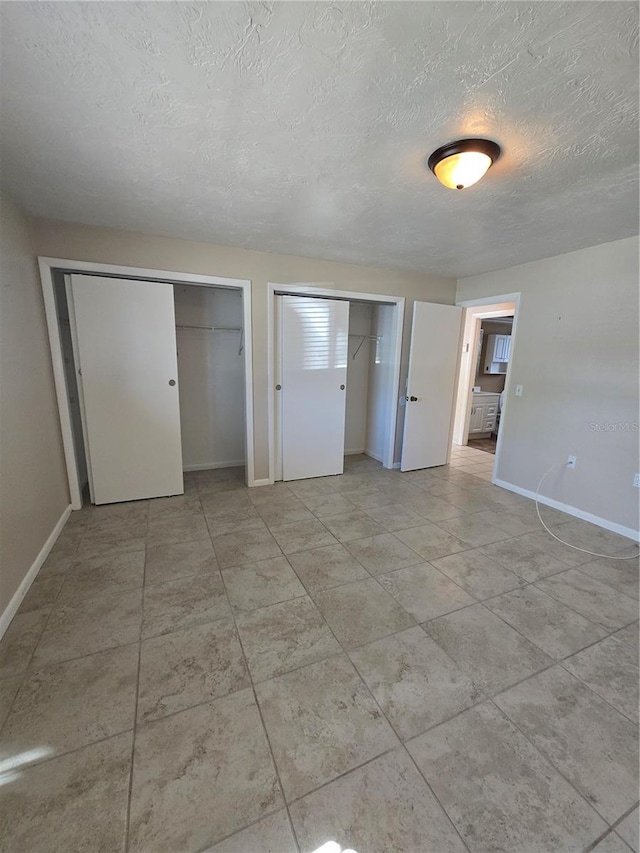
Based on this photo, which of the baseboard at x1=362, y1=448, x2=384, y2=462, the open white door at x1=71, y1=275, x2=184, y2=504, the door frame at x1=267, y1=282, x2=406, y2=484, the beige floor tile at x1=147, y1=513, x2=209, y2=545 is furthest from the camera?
the baseboard at x1=362, y1=448, x2=384, y2=462

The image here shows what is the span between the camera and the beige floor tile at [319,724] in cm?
116

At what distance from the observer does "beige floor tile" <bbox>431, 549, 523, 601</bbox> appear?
2.08m

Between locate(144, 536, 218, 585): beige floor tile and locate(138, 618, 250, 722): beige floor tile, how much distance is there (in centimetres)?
48

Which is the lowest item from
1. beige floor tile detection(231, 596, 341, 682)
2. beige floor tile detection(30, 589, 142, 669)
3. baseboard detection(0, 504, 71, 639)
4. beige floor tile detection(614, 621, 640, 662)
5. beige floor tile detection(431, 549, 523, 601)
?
beige floor tile detection(30, 589, 142, 669)

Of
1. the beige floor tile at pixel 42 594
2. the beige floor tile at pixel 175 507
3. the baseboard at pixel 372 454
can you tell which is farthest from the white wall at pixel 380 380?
the beige floor tile at pixel 42 594

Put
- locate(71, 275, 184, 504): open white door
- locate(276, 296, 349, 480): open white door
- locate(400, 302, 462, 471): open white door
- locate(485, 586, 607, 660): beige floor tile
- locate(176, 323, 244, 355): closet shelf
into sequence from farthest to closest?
Result: locate(400, 302, 462, 471): open white door
locate(176, 323, 244, 355): closet shelf
locate(276, 296, 349, 480): open white door
locate(71, 275, 184, 504): open white door
locate(485, 586, 607, 660): beige floor tile

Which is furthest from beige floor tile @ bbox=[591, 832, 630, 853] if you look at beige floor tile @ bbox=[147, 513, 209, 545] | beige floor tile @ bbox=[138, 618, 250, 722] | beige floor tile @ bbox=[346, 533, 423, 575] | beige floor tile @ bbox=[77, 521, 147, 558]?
beige floor tile @ bbox=[77, 521, 147, 558]

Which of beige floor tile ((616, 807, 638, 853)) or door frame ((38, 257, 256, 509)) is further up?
door frame ((38, 257, 256, 509))

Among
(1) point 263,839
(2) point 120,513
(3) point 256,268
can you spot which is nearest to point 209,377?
(3) point 256,268

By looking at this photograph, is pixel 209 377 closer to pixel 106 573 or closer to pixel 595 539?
pixel 106 573

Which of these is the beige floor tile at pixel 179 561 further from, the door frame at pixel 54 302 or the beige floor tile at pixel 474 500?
Result: the beige floor tile at pixel 474 500

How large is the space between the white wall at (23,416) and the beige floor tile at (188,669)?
2.95 ft

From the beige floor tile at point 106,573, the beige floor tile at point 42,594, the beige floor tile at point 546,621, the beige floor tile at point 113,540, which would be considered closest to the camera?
the beige floor tile at point 546,621

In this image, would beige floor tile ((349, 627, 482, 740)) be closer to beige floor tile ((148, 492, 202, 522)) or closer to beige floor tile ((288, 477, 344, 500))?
beige floor tile ((288, 477, 344, 500))
